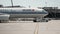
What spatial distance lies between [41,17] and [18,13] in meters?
6.62

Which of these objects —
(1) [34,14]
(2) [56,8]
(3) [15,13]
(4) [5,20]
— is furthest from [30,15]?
(2) [56,8]

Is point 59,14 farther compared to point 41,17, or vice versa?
point 59,14

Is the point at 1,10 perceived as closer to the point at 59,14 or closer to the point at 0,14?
the point at 0,14

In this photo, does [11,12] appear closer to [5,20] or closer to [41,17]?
[5,20]

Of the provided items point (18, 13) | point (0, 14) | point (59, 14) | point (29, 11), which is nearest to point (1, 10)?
point (0, 14)

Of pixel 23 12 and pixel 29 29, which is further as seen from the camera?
pixel 23 12

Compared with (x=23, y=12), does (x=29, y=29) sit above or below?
above

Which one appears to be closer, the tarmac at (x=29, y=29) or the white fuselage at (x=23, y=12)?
the tarmac at (x=29, y=29)

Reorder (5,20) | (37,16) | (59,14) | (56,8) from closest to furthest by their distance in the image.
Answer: (5,20)
(37,16)
(59,14)
(56,8)

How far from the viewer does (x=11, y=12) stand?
39.3 metres

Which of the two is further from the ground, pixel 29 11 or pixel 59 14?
pixel 29 11

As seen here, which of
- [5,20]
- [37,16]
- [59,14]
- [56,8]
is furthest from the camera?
[56,8]

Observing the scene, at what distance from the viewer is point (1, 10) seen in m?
39.4

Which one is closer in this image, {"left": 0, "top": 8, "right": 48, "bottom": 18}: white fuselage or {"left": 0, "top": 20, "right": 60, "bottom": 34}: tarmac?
{"left": 0, "top": 20, "right": 60, "bottom": 34}: tarmac
